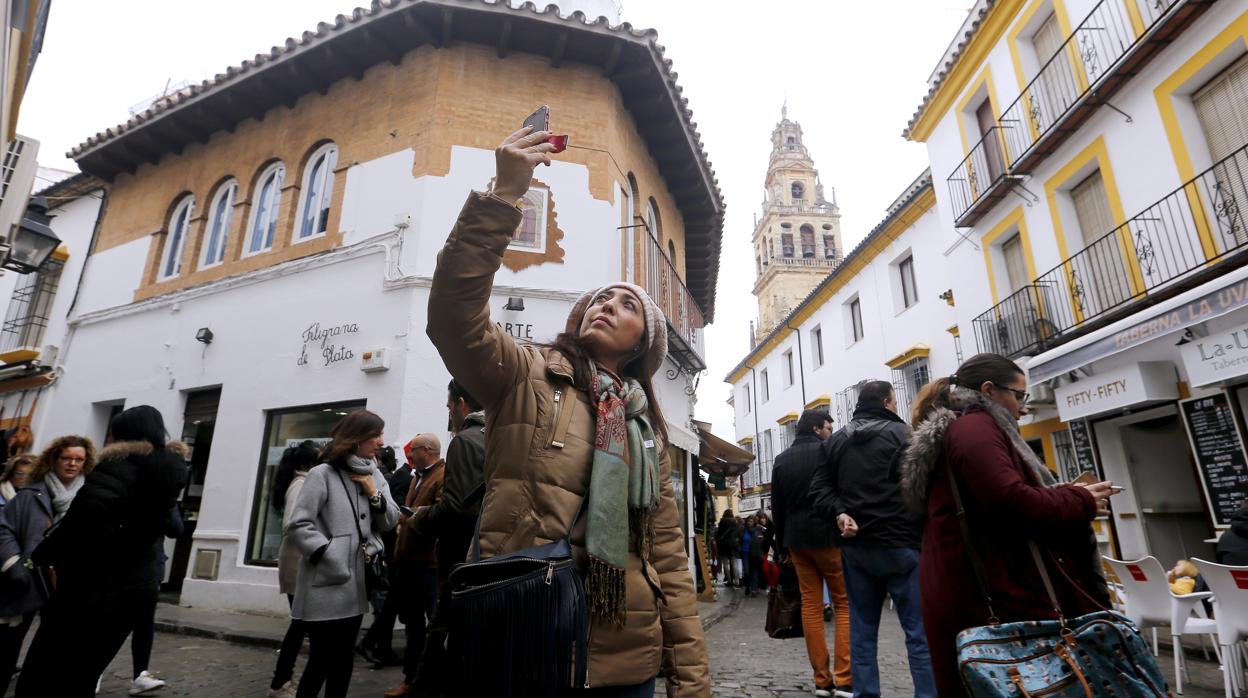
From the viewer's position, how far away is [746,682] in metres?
4.99

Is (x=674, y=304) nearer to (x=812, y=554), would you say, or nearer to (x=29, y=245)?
(x=812, y=554)

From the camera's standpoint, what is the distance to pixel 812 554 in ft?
15.1

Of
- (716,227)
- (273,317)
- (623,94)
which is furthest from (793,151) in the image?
(273,317)

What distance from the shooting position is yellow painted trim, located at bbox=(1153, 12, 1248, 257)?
25.2 ft

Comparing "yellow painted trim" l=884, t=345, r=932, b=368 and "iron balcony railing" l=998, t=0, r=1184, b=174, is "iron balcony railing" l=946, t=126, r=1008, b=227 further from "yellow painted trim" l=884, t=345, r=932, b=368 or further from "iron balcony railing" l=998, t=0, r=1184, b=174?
"yellow painted trim" l=884, t=345, r=932, b=368

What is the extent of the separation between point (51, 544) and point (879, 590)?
452cm

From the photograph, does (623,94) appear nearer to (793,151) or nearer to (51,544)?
(51,544)

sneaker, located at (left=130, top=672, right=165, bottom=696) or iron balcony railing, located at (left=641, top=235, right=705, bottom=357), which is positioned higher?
iron balcony railing, located at (left=641, top=235, right=705, bottom=357)

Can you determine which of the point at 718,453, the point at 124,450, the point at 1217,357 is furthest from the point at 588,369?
the point at 718,453

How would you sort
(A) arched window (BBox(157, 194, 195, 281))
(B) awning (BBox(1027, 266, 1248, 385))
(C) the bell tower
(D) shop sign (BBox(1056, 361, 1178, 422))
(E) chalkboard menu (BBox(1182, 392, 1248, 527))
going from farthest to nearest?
1. (C) the bell tower
2. (A) arched window (BBox(157, 194, 195, 281))
3. (D) shop sign (BBox(1056, 361, 1178, 422))
4. (E) chalkboard menu (BBox(1182, 392, 1248, 527))
5. (B) awning (BBox(1027, 266, 1248, 385))

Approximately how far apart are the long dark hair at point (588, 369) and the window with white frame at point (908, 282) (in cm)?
1626

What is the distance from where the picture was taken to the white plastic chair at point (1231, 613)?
4301 mm

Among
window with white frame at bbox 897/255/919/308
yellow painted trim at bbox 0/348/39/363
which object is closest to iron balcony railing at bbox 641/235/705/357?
window with white frame at bbox 897/255/919/308

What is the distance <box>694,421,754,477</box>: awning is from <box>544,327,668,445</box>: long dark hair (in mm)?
11134
